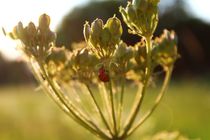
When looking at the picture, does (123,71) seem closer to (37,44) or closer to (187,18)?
(37,44)

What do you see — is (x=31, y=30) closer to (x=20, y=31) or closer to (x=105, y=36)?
(x=20, y=31)

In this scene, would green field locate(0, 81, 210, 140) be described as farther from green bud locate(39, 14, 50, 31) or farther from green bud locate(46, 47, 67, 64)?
green bud locate(39, 14, 50, 31)

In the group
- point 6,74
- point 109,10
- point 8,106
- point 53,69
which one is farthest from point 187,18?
point 53,69

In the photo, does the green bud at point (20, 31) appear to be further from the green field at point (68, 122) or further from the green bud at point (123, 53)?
the green field at point (68, 122)

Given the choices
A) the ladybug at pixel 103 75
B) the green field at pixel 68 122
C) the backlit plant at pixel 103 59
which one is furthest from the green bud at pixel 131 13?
the green field at pixel 68 122

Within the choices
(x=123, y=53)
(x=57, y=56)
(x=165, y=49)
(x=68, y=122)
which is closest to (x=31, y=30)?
(x=57, y=56)

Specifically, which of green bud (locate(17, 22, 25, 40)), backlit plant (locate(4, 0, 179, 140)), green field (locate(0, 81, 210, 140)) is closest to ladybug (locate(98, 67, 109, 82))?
backlit plant (locate(4, 0, 179, 140))
